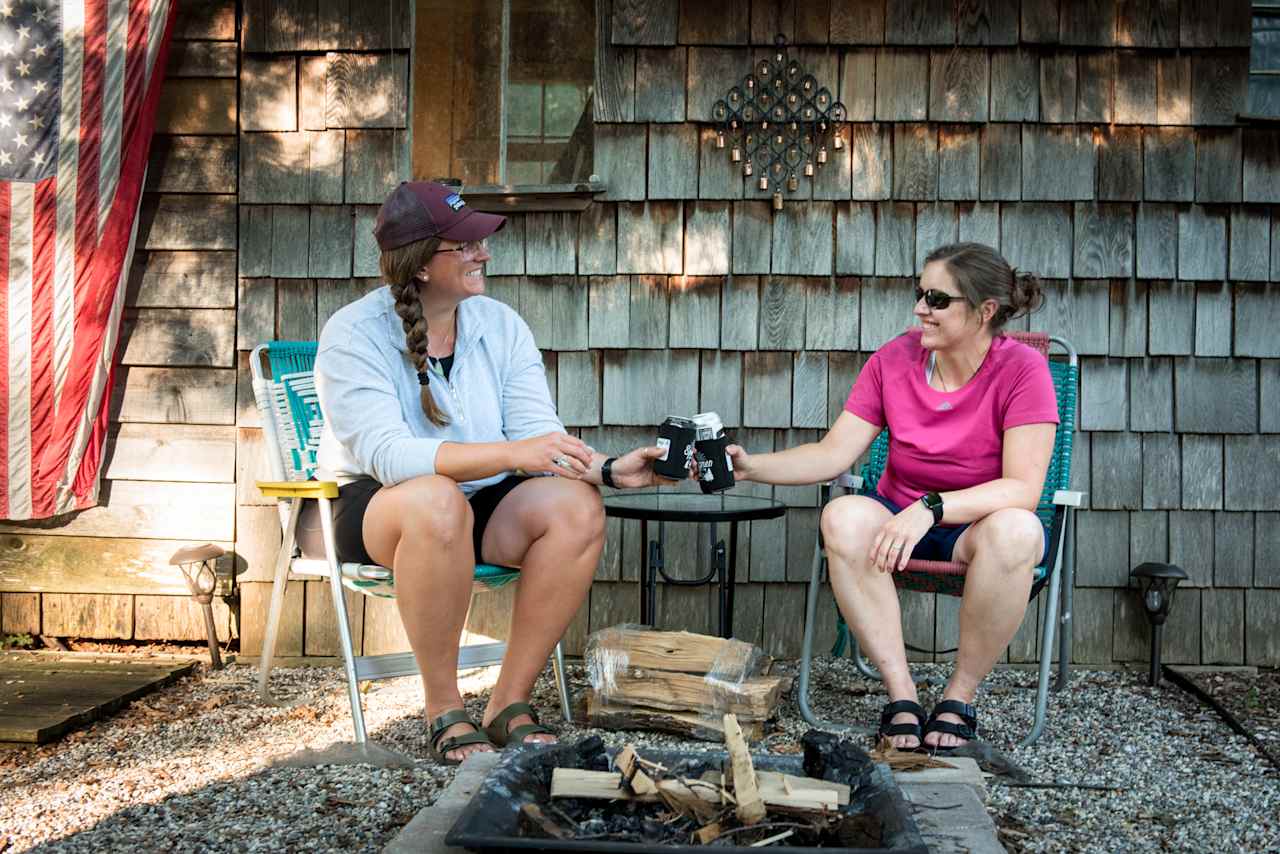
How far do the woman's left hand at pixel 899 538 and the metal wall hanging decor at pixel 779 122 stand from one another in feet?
3.96

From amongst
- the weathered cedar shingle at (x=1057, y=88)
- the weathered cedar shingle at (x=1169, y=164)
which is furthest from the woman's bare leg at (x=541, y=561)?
the weathered cedar shingle at (x=1169, y=164)

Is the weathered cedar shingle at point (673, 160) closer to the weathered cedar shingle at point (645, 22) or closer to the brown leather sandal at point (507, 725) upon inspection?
the weathered cedar shingle at point (645, 22)

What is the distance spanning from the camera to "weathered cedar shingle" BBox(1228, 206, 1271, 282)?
136 inches

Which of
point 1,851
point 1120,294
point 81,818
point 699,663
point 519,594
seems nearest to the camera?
point 1,851

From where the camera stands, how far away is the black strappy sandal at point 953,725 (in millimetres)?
2592

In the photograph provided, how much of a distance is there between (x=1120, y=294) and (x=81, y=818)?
2.96m

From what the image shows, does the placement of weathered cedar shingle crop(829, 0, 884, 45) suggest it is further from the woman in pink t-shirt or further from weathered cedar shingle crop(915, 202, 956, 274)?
the woman in pink t-shirt

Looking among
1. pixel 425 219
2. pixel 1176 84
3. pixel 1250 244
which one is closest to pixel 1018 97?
pixel 1176 84

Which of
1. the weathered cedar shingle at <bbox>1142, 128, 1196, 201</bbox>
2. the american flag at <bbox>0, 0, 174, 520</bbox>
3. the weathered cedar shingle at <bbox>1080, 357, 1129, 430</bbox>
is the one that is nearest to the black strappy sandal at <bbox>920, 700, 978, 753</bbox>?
the weathered cedar shingle at <bbox>1080, 357, 1129, 430</bbox>

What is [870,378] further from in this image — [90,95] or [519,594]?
[90,95]

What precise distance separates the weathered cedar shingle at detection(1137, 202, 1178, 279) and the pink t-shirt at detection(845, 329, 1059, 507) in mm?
858

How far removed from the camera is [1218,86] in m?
3.41

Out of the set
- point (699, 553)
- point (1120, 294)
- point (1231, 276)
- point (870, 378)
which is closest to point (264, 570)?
point (699, 553)

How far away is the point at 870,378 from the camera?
3.00 meters
